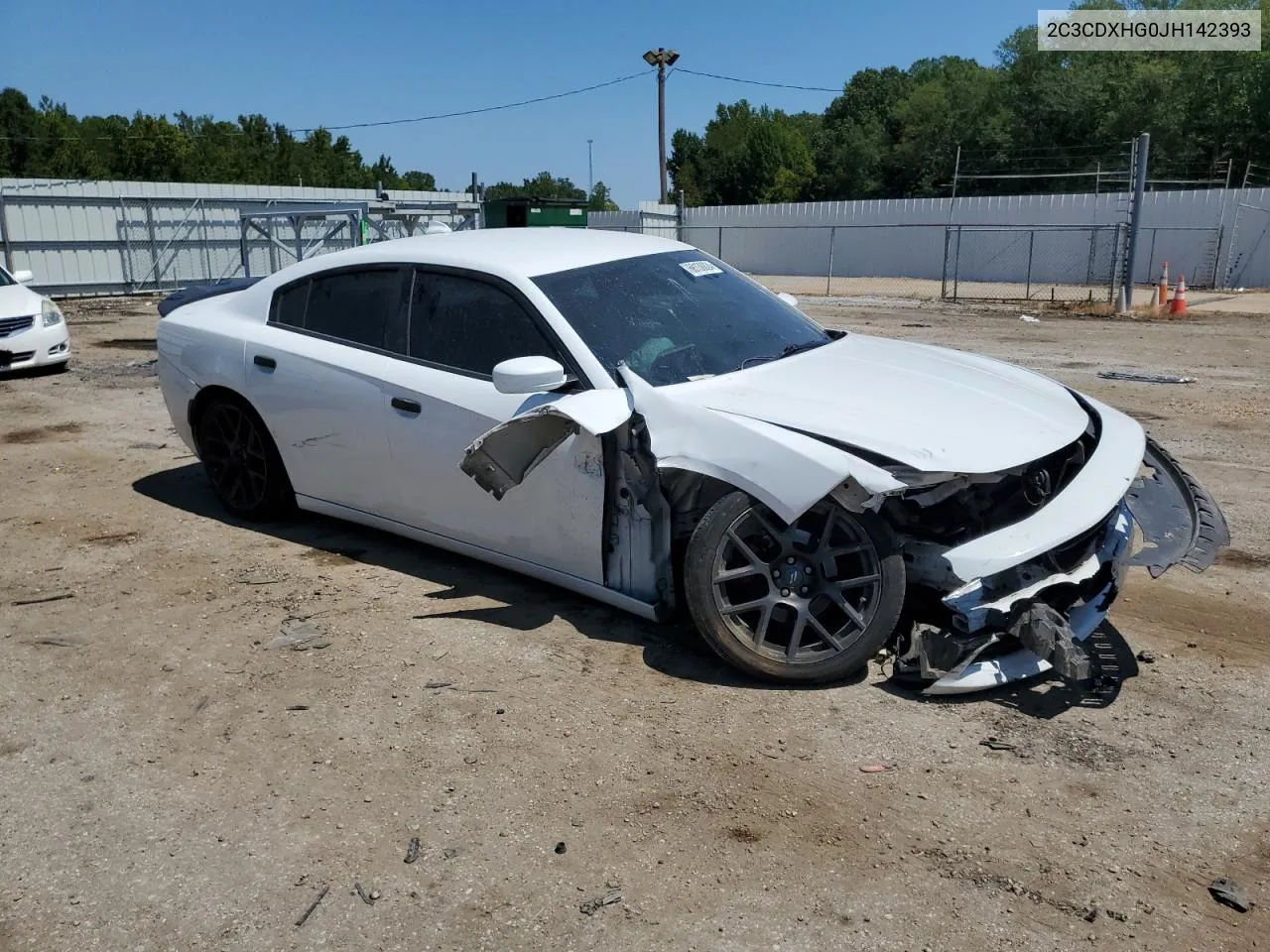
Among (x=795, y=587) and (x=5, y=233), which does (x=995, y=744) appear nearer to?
(x=795, y=587)

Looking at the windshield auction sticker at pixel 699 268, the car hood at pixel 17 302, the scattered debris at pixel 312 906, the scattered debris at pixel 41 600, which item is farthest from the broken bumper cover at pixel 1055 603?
the car hood at pixel 17 302

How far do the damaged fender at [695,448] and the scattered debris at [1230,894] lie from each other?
4.49 feet

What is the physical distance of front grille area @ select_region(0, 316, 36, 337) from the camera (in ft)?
36.7

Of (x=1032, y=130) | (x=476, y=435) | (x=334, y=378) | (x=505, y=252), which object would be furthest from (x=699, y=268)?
(x=1032, y=130)

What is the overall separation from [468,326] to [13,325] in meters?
8.94

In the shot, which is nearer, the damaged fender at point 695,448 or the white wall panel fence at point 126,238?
the damaged fender at point 695,448

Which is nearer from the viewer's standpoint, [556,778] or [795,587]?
[556,778]

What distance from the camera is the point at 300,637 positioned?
4.38m

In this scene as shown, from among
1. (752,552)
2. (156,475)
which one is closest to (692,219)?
(156,475)

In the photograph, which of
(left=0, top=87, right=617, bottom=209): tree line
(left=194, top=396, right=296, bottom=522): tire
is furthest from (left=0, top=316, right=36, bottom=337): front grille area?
(left=0, top=87, right=617, bottom=209): tree line

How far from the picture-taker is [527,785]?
322cm

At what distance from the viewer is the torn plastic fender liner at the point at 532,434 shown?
383 centimetres

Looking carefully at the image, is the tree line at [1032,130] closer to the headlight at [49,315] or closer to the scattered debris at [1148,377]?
the scattered debris at [1148,377]

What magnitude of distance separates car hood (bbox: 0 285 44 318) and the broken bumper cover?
1112cm
